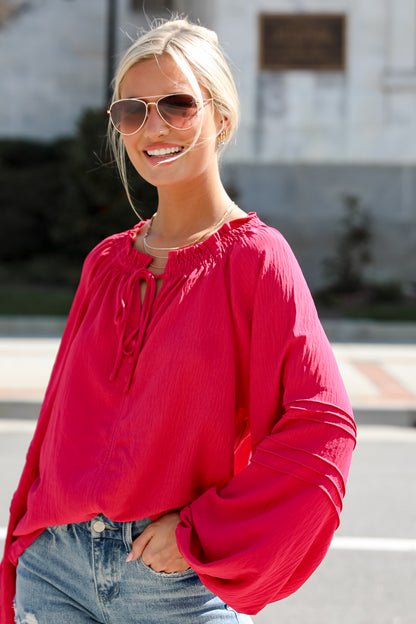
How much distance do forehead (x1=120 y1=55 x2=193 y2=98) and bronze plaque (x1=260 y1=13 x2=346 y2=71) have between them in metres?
13.2

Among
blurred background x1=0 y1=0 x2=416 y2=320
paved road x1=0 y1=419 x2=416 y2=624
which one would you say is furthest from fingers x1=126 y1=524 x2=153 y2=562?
blurred background x1=0 y1=0 x2=416 y2=320

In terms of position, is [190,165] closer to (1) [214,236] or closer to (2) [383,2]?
(1) [214,236]

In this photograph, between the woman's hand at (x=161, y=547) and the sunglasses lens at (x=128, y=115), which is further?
the sunglasses lens at (x=128, y=115)

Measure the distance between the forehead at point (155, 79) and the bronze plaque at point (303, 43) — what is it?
43.2ft

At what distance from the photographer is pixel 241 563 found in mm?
1400

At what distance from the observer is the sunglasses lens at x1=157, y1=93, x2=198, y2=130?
1.59 m

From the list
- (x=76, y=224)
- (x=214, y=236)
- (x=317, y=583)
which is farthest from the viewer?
(x=76, y=224)

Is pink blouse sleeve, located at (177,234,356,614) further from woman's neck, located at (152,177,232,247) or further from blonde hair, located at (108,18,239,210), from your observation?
blonde hair, located at (108,18,239,210)

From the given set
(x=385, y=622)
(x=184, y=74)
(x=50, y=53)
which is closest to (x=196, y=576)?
(x=184, y=74)

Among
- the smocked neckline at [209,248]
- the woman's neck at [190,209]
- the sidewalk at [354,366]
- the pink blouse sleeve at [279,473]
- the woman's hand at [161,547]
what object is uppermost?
the woman's neck at [190,209]

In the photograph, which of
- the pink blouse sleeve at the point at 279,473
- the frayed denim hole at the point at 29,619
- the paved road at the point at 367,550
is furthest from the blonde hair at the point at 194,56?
the paved road at the point at 367,550

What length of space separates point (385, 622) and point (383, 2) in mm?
13000

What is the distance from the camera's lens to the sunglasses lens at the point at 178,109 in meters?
1.59

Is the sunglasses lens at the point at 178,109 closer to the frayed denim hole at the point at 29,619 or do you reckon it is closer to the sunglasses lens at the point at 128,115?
the sunglasses lens at the point at 128,115
